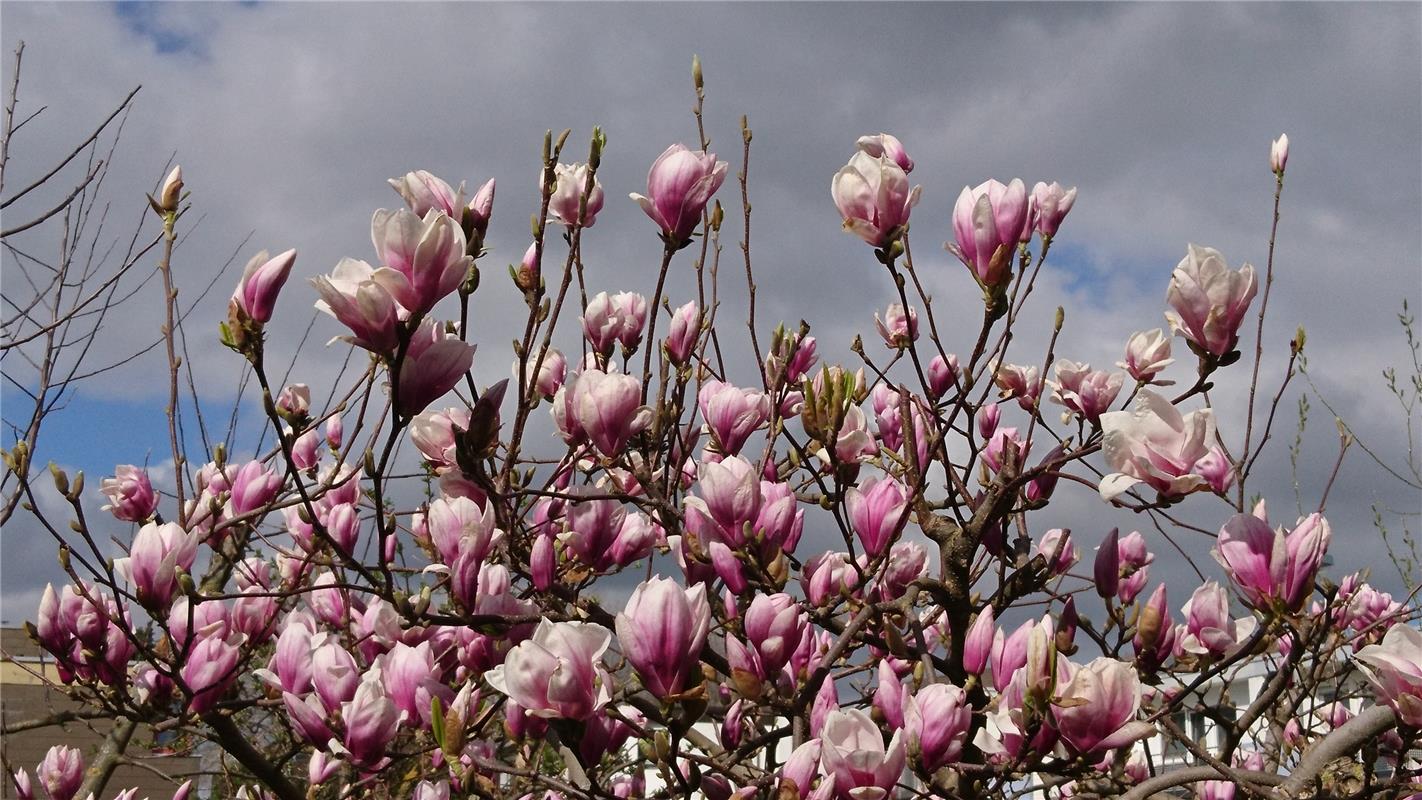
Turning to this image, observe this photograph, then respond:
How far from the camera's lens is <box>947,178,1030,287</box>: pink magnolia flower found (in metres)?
1.73

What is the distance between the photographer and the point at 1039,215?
6.59 ft

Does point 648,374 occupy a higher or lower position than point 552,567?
higher

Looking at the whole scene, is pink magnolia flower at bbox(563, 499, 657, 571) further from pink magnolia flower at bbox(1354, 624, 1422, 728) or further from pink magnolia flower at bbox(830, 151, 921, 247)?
pink magnolia flower at bbox(1354, 624, 1422, 728)

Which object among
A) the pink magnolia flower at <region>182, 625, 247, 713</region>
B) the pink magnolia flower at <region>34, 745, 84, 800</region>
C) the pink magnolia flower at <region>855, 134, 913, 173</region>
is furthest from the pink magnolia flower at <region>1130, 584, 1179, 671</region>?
the pink magnolia flower at <region>34, 745, 84, 800</region>

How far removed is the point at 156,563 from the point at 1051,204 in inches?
65.1

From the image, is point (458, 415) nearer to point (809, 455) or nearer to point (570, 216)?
point (570, 216)

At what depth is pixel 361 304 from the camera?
1.37m

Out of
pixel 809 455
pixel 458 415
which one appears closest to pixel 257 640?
pixel 458 415

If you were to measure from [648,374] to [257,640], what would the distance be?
924 millimetres

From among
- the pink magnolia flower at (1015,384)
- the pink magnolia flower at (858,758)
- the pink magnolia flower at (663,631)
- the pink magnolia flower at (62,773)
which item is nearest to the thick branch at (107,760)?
the pink magnolia flower at (62,773)

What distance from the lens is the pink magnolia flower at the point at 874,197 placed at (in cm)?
179

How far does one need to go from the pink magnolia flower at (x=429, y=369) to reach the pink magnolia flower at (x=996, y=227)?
2.64ft

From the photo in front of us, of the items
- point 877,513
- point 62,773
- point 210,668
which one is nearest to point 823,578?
point 877,513

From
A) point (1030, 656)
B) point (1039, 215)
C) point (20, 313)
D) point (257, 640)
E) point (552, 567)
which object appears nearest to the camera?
point (1030, 656)
